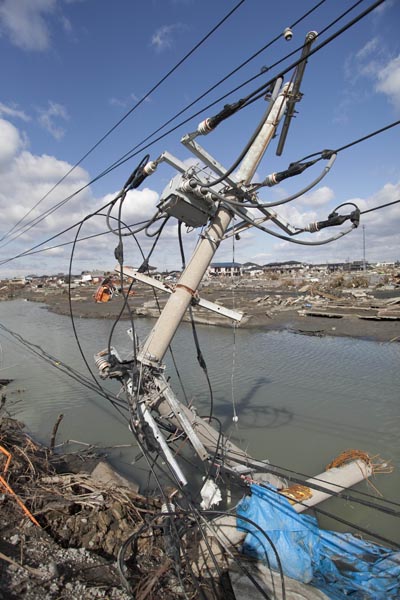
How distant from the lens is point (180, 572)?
4.06 m

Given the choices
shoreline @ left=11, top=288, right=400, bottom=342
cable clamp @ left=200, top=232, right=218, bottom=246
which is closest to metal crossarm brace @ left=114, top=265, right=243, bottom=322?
cable clamp @ left=200, top=232, right=218, bottom=246

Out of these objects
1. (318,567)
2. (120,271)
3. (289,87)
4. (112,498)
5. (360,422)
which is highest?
(289,87)

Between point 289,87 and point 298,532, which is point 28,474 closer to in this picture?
point 298,532

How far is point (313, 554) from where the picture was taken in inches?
163

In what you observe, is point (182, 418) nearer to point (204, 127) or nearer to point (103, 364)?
point (103, 364)

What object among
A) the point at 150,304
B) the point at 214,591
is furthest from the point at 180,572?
the point at 150,304

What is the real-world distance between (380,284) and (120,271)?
57.0 metres

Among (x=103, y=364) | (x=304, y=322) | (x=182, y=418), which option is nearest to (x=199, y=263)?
(x=103, y=364)

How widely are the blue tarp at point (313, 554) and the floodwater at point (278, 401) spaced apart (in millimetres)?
1627

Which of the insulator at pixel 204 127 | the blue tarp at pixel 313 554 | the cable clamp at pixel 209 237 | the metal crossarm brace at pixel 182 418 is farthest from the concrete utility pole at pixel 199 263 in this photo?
the blue tarp at pixel 313 554

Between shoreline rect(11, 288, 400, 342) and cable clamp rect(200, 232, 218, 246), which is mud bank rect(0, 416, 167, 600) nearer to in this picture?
cable clamp rect(200, 232, 218, 246)

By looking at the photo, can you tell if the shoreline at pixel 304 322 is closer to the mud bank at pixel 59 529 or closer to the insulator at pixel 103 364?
the insulator at pixel 103 364

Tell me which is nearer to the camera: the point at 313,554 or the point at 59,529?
the point at 313,554

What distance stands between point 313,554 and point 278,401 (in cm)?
763
